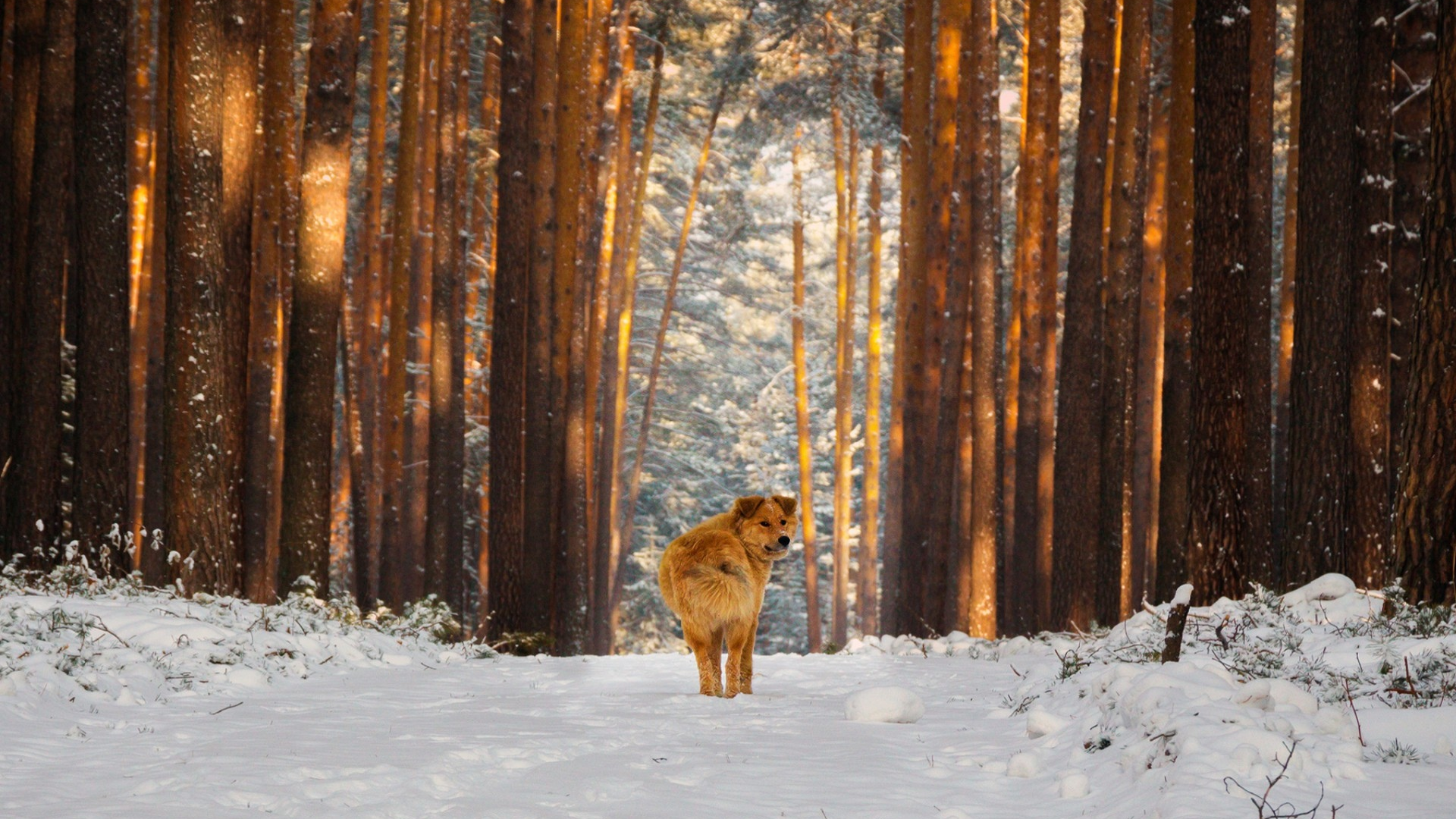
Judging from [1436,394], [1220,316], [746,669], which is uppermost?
[1220,316]

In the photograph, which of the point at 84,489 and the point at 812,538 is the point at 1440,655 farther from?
the point at 812,538

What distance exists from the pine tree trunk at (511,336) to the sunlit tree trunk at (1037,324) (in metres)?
7.76

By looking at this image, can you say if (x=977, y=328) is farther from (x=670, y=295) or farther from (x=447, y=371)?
(x=670, y=295)

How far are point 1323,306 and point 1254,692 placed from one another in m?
7.24

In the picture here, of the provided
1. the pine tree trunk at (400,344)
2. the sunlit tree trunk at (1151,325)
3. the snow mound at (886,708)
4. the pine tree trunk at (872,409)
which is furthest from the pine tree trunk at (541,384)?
the pine tree trunk at (872,409)

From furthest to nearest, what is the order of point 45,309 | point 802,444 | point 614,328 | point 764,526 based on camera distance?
point 802,444, point 614,328, point 45,309, point 764,526

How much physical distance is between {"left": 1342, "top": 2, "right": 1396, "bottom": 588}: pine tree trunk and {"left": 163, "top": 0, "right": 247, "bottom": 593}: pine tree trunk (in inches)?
395

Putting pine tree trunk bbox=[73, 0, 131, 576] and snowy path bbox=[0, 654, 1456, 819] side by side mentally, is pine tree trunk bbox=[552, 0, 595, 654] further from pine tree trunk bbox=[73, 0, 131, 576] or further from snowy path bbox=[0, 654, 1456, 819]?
snowy path bbox=[0, 654, 1456, 819]

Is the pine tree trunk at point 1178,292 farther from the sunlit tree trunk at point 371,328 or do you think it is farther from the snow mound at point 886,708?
the sunlit tree trunk at point 371,328

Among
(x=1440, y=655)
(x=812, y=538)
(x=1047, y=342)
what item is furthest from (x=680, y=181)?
(x=1440, y=655)

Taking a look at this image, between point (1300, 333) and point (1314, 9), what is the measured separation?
3.02 meters

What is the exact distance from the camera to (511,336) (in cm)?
1554

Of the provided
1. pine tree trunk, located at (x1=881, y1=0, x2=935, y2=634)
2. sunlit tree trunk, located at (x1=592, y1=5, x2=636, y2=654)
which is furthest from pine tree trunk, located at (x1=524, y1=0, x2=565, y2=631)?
sunlit tree trunk, located at (x1=592, y1=5, x2=636, y2=654)

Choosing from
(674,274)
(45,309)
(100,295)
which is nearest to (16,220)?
(45,309)
